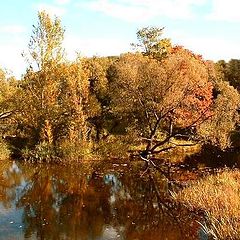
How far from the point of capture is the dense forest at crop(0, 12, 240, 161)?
32.0 m

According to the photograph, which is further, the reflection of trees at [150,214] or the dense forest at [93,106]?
the dense forest at [93,106]

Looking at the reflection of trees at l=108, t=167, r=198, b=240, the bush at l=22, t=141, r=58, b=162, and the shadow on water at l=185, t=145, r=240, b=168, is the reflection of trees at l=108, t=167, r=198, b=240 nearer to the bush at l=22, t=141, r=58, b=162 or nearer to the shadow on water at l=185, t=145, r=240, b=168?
the shadow on water at l=185, t=145, r=240, b=168

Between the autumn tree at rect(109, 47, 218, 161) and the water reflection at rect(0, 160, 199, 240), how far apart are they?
791cm

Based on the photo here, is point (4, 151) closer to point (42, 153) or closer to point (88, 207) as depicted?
point (42, 153)

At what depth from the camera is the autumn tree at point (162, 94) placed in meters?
32.2

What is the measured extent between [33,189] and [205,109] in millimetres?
19050

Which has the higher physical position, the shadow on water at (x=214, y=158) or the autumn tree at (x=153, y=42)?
the autumn tree at (x=153, y=42)

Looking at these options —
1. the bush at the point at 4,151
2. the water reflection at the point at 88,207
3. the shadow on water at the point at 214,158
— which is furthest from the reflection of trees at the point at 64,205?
the shadow on water at the point at 214,158

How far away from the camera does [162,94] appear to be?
32.5m

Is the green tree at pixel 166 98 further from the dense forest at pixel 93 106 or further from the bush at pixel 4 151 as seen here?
the bush at pixel 4 151

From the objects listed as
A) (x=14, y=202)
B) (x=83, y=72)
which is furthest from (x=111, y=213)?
(x=83, y=72)

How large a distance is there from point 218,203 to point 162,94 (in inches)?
668

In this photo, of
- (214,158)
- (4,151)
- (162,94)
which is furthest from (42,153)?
(214,158)

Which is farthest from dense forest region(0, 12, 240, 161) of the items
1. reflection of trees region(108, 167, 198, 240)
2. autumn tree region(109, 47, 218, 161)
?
reflection of trees region(108, 167, 198, 240)
